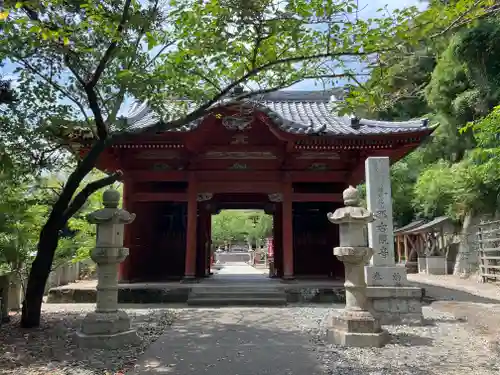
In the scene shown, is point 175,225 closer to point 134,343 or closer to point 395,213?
point 134,343

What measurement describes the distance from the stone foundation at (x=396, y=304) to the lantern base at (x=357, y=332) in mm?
1474

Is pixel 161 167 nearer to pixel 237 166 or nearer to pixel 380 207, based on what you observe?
pixel 237 166

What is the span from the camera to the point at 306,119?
44.9 feet

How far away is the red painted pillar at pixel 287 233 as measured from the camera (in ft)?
36.8

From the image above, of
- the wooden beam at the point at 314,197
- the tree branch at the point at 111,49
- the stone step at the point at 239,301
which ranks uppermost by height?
the tree branch at the point at 111,49

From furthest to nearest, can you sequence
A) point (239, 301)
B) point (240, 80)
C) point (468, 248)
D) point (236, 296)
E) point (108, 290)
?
point (468, 248) → point (236, 296) → point (239, 301) → point (108, 290) → point (240, 80)

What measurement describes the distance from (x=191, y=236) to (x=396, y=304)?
18.5 ft

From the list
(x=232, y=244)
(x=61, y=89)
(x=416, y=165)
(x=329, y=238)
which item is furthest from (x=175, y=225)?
(x=232, y=244)

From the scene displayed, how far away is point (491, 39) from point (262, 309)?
15259 mm

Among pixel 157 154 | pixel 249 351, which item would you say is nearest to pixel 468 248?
pixel 157 154

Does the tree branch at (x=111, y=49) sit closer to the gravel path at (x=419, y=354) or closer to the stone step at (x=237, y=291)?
the gravel path at (x=419, y=354)

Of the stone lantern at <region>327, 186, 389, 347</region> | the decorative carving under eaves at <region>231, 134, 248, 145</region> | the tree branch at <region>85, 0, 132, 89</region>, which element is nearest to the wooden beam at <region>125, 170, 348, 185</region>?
the decorative carving under eaves at <region>231, 134, 248, 145</region>

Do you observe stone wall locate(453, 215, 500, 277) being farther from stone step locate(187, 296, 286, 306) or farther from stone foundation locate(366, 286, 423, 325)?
stone foundation locate(366, 286, 423, 325)

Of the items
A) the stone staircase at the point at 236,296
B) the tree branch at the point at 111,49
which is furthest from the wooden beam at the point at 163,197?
the tree branch at the point at 111,49
